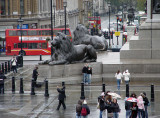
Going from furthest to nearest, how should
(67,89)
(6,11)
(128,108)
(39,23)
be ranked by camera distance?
1. (39,23)
2. (6,11)
3. (67,89)
4. (128,108)

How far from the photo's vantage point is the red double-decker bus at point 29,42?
69.2 meters

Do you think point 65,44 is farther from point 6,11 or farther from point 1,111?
point 6,11

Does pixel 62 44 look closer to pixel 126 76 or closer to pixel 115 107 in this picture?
pixel 126 76

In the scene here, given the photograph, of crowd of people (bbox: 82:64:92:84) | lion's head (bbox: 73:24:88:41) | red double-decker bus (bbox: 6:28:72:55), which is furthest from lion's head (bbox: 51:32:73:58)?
red double-decker bus (bbox: 6:28:72:55)

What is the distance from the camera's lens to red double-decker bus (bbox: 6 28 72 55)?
69.2 metres

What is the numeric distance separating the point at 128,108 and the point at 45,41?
157 feet

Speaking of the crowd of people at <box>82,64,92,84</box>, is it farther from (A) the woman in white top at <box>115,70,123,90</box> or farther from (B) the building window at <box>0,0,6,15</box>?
(B) the building window at <box>0,0,6,15</box>

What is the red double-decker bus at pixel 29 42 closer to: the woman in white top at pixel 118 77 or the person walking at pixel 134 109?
the woman in white top at pixel 118 77

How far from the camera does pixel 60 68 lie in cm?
3338

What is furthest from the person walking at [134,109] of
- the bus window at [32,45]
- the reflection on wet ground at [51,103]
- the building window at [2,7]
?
the building window at [2,7]

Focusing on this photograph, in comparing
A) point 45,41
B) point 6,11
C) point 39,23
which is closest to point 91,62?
point 45,41

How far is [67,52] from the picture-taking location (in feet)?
111

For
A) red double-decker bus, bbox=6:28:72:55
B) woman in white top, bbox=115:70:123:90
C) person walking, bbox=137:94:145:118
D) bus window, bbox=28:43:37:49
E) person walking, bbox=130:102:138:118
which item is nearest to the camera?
person walking, bbox=130:102:138:118

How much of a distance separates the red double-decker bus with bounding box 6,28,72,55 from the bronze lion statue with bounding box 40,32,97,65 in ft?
113
